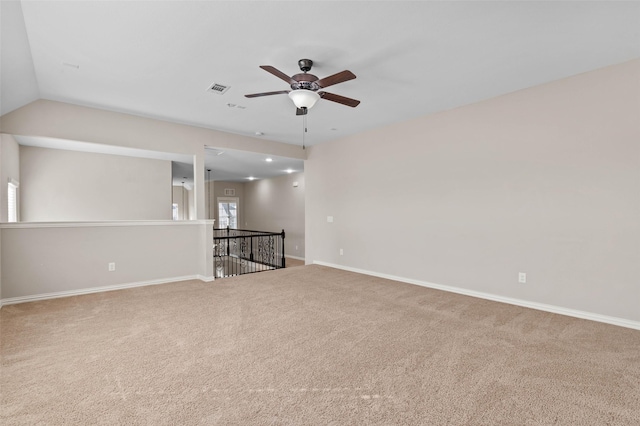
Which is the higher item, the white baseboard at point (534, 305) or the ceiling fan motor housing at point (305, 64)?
the ceiling fan motor housing at point (305, 64)

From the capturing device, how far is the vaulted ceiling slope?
2352 millimetres

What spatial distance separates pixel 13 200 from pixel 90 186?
4.16 ft

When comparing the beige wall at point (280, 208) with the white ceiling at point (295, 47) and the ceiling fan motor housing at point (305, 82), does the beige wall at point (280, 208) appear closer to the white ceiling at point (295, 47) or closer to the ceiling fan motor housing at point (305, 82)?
the white ceiling at point (295, 47)

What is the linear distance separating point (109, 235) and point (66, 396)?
321 centimetres

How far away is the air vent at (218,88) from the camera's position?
3.66 m

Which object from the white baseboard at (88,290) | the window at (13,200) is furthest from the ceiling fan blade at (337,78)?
the window at (13,200)

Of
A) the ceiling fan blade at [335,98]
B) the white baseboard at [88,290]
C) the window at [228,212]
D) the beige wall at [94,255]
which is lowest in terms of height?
the white baseboard at [88,290]

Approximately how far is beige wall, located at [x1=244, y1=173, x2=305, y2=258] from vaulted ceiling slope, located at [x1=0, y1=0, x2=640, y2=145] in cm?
587

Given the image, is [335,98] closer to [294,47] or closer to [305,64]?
[305,64]

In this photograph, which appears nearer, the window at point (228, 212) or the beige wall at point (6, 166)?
the beige wall at point (6, 166)

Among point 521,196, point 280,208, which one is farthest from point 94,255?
point 280,208

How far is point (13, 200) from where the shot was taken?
4.87m

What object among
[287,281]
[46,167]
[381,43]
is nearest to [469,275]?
[287,281]

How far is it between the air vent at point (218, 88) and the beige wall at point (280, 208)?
599cm
